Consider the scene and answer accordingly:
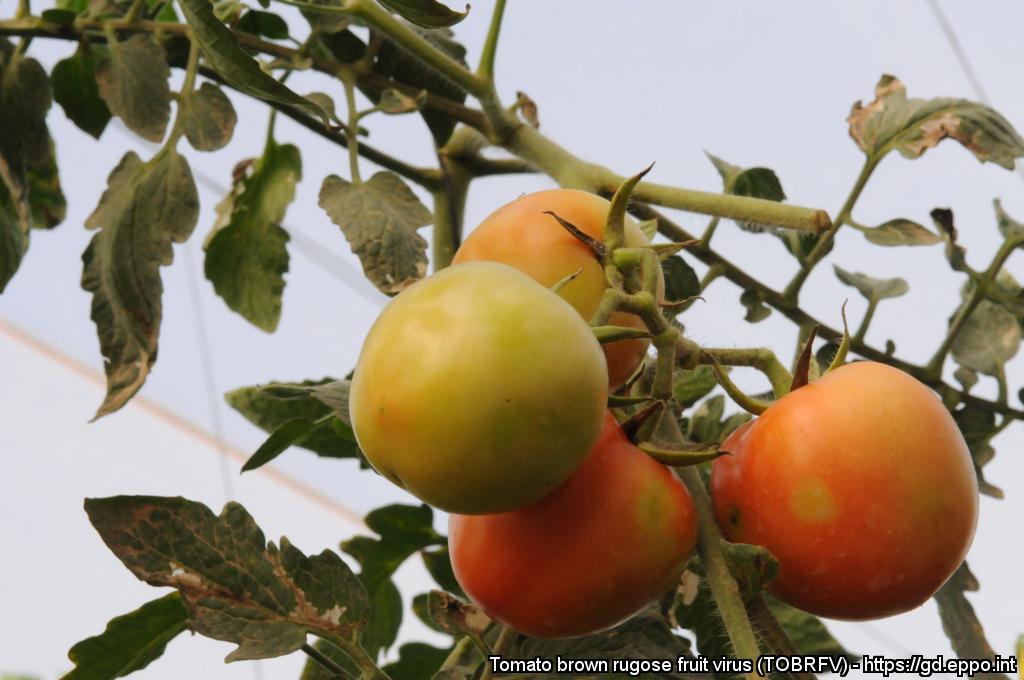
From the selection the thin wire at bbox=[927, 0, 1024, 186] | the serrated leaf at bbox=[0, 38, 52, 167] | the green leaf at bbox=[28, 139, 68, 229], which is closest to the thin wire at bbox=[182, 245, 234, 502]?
the thin wire at bbox=[927, 0, 1024, 186]

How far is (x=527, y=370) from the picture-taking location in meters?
0.35

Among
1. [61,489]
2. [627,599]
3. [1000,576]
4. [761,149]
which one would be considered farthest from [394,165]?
[61,489]

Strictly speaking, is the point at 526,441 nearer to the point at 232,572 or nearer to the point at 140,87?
the point at 232,572

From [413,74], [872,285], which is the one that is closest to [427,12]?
[413,74]

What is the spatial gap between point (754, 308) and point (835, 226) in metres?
0.08

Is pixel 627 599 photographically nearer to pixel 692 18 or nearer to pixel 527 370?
pixel 527 370

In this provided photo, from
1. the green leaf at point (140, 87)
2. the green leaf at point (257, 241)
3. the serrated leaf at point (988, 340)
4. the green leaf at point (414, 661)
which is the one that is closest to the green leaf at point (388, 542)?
the green leaf at point (414, 661)

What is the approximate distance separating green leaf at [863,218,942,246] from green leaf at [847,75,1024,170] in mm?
40

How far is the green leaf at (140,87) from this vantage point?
0.61m

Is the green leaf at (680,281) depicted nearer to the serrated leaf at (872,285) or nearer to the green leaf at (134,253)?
the serrated leaf at (872,285)

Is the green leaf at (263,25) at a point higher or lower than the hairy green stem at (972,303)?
higher

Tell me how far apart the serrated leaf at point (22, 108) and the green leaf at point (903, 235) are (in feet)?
1.51

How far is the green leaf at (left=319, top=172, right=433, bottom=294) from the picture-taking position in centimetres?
53

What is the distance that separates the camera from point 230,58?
1.47 feet
